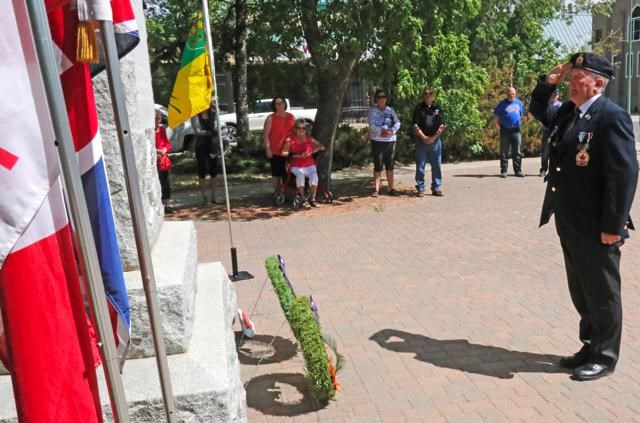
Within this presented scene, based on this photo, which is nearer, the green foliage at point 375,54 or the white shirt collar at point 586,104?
the white shirt collar at point 586,104

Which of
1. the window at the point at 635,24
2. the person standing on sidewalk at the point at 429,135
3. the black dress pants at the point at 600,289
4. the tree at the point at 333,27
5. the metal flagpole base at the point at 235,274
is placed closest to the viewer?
the black dress pants at the point at 600,289

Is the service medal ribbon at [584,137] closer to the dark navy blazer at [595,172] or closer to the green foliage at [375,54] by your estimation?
the dark navy blazer at [595,172]

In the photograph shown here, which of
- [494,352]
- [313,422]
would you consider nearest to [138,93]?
[313,422]

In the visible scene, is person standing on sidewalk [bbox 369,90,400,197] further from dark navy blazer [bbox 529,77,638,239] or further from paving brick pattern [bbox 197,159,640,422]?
dark navy blazer [bbox 529,77,638,239]

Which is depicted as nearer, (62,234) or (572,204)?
(62,234)

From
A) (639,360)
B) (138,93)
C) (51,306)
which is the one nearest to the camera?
(51,306)

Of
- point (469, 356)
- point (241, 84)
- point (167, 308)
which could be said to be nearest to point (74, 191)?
point (167, 308)

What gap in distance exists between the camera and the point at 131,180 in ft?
6.05

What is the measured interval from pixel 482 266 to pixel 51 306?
5.44 meters

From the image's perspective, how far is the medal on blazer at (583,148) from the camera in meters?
3.78

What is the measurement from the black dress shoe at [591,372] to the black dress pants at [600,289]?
0.03 metres

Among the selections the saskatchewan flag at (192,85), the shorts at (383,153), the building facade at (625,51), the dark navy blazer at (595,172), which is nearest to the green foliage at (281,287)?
the dark navy blazer at (595,172)

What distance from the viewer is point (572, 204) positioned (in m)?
3.90

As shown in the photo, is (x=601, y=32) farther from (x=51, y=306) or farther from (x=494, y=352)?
(x=51, y=306)
